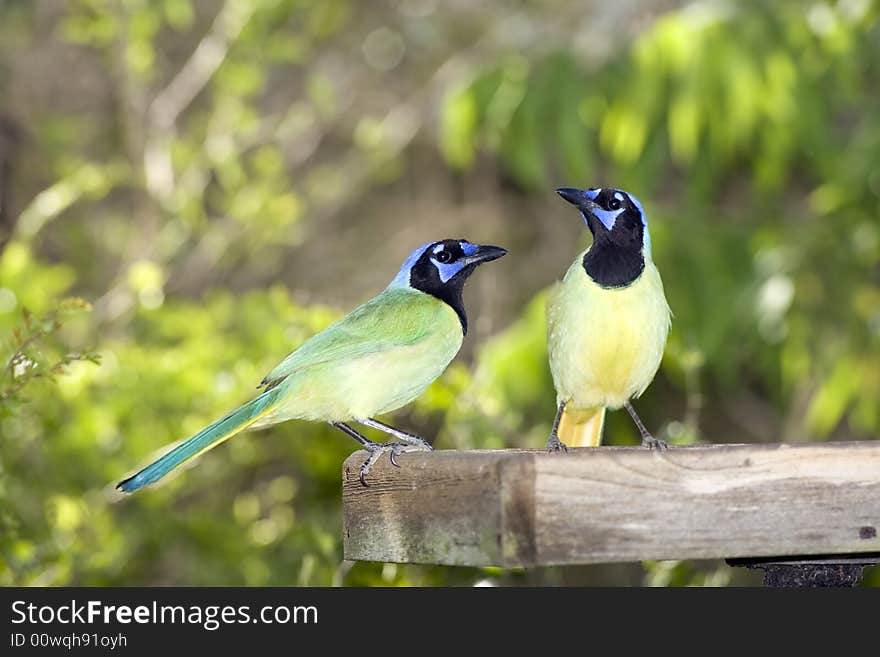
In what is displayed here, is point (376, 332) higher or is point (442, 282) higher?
point (442, 282)

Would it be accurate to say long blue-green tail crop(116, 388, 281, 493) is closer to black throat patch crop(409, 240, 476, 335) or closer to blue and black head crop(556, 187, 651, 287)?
black throat patch crop(409, 240, 476, 335)

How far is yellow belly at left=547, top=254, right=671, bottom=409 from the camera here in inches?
138

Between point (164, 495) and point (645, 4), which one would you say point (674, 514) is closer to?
point (164, 495)

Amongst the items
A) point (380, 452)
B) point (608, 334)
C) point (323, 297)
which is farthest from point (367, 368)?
point (323, 297)

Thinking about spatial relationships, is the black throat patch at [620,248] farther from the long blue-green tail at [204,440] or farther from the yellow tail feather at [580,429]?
the long blue-green tail at [204,440]

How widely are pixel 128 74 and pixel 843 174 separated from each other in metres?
3.94

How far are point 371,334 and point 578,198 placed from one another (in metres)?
0.64

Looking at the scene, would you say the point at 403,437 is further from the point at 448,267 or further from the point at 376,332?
the point at 448,267

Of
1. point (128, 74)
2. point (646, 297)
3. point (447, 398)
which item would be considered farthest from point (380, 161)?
point (646, 297)

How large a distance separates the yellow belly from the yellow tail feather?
0.25 metres

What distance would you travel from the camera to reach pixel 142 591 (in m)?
3.09

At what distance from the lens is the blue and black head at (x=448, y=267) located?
3609 mm

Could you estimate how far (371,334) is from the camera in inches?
137

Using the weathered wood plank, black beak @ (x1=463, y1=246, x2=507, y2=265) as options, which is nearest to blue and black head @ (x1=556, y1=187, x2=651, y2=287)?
black beak @ (x1=463, y1=246, x2=507, y2=265)
